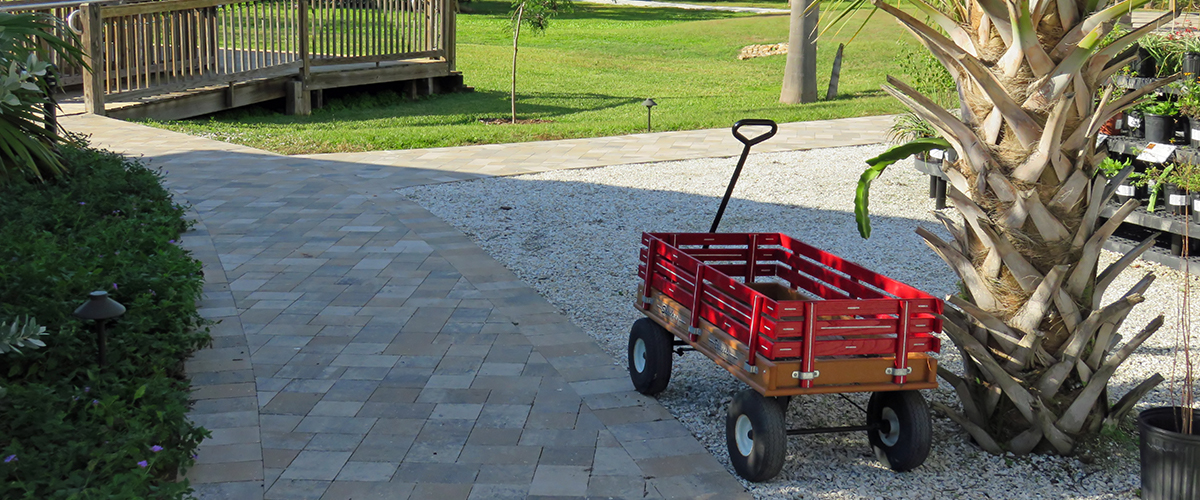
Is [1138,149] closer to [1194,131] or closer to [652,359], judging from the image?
[1194,131]

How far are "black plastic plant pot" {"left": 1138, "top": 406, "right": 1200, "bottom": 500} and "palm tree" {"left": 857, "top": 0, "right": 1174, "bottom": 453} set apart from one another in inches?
14.6

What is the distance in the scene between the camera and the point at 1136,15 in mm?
9281

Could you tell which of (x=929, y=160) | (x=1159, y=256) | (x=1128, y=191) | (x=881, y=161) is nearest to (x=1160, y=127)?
(x=1128, y=191)

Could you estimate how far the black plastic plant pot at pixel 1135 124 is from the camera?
24.4ft

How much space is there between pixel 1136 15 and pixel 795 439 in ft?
22.9

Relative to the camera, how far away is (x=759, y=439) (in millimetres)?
3990

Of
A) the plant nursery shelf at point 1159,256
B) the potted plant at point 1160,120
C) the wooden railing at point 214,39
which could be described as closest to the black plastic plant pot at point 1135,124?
the potted plant at point 1160,120

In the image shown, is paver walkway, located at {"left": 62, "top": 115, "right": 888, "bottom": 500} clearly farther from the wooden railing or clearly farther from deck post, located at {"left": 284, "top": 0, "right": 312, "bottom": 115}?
deck post, located at {"left": 284, "top": 0, "right": 312, "bottom": 115}

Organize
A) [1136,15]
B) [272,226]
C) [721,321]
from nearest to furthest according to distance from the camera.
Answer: [721,321], [272,226], [1136,15]

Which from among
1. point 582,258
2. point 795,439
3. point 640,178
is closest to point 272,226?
point 582,258

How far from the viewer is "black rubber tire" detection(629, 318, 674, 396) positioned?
481 centimetres

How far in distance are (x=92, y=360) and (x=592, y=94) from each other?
14792mm

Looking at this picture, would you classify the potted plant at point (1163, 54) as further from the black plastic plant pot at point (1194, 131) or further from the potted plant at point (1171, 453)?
the potted plant at point (1171, 453)

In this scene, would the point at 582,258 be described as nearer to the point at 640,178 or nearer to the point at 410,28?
the point at 640,178
